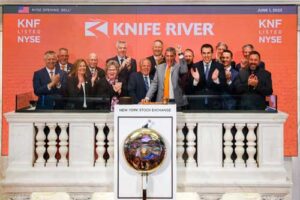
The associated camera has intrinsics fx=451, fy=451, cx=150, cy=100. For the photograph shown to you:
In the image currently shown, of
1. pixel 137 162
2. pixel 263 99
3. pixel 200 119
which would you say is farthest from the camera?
pixel 263 99

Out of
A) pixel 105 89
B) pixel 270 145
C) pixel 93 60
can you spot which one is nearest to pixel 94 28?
pixel 93 60

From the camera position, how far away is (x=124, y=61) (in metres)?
5.67

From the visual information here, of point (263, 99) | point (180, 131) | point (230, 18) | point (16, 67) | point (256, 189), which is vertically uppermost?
point (230, 18)

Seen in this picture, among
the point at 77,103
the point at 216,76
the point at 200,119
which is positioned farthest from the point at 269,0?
the point at 77,103

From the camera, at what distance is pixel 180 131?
16.1 ft

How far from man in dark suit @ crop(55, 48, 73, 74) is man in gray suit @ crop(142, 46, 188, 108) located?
3.46ft

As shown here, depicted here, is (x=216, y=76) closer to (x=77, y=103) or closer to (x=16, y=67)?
(x=77, y=103)

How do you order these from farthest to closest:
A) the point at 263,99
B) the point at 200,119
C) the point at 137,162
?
1. the point at 263,99
2. the point at 200,119
3. the point at 137,162

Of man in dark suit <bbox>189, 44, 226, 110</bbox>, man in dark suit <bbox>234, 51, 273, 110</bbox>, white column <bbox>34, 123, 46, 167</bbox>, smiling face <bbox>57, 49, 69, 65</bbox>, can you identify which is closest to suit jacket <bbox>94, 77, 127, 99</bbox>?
smiling face <bbox>57, 49, 69, 65</bbox>

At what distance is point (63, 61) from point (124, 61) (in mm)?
766

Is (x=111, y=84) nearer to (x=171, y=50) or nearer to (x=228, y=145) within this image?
(x=171, y=50)

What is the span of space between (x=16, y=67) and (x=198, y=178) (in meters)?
2.66

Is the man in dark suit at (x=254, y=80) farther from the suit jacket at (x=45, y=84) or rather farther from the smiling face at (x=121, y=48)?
the suit jacket at (x=45, y=84)

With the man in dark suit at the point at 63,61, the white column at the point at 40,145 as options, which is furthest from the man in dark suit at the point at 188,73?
the white column at the point at 40,145
